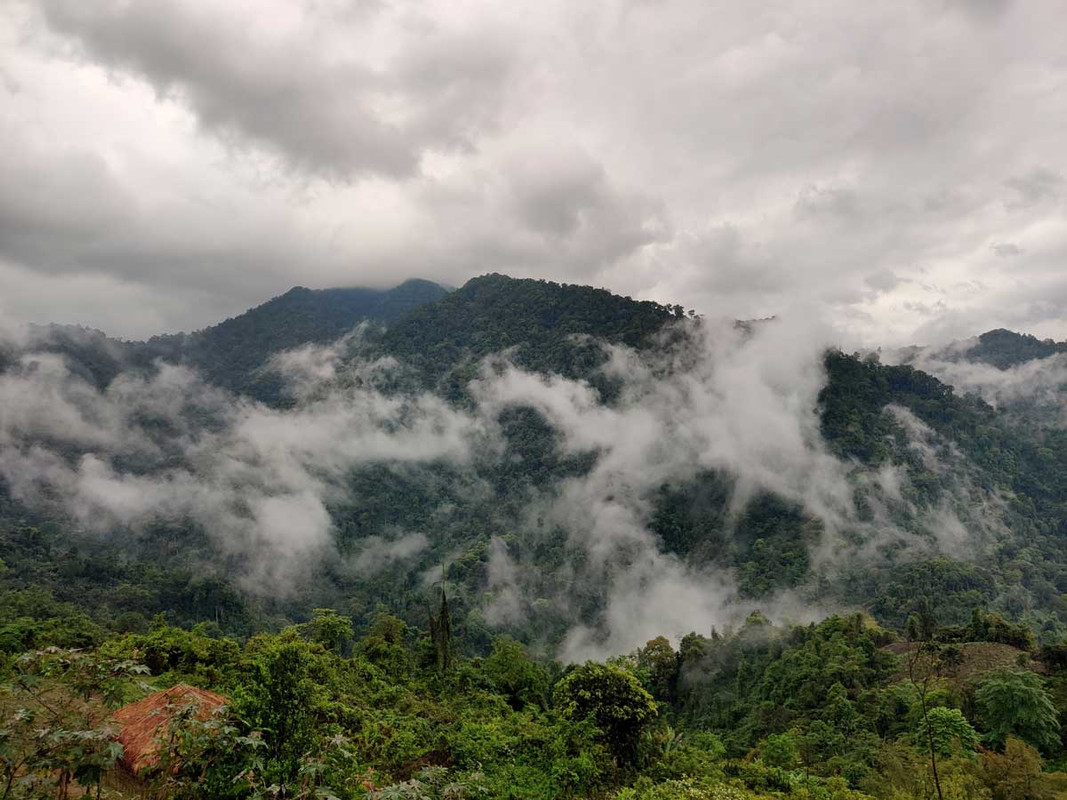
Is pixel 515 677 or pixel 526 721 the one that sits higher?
pixel 526 721

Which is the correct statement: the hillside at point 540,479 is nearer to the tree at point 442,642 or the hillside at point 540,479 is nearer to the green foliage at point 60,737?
the tree at point 442,642

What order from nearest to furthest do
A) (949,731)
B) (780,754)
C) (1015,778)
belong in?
1. (1015,778)
2. (949,731)
3. (780,754)

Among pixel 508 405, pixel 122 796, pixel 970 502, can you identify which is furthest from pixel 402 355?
pixel 122 796

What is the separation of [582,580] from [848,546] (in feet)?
135

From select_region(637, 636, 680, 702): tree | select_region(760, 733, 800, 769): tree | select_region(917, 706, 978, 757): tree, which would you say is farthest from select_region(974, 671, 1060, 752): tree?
select_region(637, 636, 680, 702): tree

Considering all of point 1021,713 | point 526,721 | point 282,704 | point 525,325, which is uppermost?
point 525,325

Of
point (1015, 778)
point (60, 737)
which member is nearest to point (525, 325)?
point (1015, 778)

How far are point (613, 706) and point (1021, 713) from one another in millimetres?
18922

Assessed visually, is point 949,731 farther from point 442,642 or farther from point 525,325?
point 525,325

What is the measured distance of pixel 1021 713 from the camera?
2527 centimetres

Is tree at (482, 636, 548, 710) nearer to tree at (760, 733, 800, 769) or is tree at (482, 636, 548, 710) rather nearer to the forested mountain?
the forested mountain

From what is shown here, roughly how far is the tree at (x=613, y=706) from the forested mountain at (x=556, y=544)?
0.14 metres

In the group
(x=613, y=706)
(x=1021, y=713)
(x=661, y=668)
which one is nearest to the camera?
(x=613, y=706)

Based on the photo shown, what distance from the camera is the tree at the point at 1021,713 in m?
25.2
